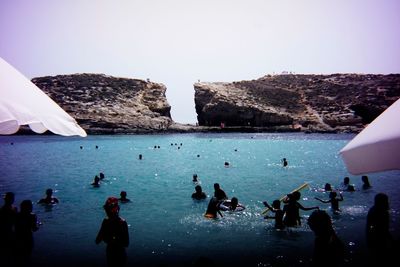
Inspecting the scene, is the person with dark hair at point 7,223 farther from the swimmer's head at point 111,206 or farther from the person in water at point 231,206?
Answer: the person in water at point 231,206

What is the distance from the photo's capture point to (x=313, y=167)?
34.1 m

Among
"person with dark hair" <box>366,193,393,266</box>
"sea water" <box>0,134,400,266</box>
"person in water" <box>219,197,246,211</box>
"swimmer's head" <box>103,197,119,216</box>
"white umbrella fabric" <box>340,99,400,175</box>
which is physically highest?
"white umbrella fabric" <box>340,99,400,175</box>

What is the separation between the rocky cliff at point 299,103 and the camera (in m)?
114

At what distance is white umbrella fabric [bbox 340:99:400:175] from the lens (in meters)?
3.97

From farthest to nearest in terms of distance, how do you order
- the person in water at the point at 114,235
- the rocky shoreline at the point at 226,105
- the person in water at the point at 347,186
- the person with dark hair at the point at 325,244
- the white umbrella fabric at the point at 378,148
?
the rocky shoreline at the point at 226,105 → the person in water at the point at 347,186 → the person in water at the point at 114,235 → the person with dark hair at the point at 325,244 → the white umbrella fabric at the point at 378,148

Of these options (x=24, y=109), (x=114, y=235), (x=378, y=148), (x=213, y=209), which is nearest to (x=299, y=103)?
(x=213, y=209)

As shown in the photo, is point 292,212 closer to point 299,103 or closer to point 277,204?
point 277,204

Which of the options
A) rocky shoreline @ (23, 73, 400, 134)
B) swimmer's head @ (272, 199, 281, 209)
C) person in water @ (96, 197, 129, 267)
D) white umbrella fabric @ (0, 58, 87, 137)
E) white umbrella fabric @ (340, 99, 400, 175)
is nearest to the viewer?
white umbrella fabric @ (340, 99, 400, 175)

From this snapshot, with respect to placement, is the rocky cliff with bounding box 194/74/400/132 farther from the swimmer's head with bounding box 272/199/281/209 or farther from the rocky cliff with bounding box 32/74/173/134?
the swimmer's head with bounding box 272/199/281/209

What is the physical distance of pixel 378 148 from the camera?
4.06m

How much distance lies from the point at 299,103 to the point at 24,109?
13473 centimetres

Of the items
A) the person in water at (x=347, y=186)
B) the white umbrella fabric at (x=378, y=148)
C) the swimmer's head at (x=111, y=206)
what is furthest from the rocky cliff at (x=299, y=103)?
the white umbrella fabric at (x=378, y=148)

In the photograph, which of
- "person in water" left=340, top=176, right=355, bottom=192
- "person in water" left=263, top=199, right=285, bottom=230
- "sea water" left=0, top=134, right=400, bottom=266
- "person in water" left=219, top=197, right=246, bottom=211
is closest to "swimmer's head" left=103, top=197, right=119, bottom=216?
"sea water" left=0, top=134, right=400, bottom=266

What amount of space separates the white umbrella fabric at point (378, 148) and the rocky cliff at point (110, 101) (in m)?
95.7
